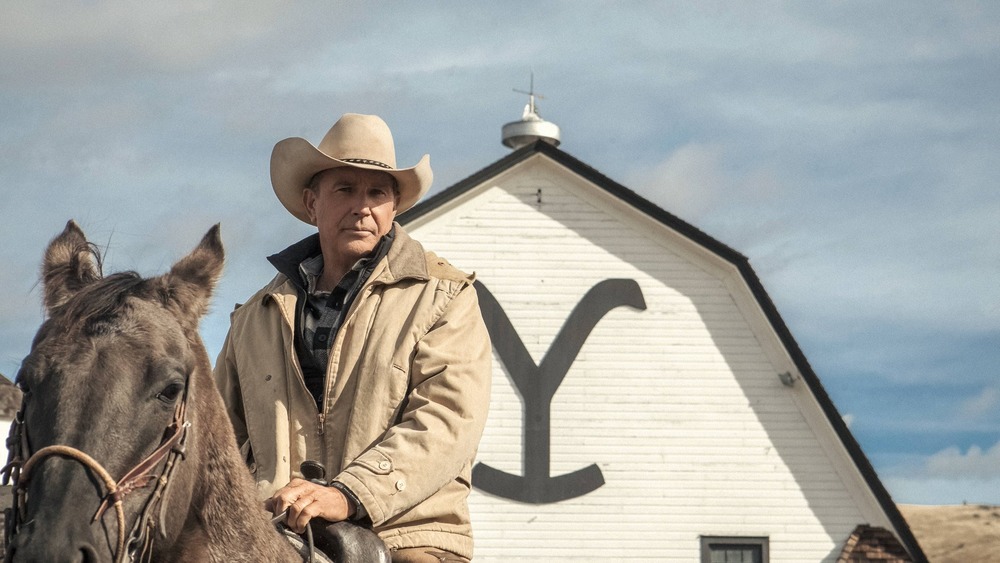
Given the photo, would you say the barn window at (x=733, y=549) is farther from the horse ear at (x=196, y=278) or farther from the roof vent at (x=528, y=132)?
the horse ear at (x=196, y=278)

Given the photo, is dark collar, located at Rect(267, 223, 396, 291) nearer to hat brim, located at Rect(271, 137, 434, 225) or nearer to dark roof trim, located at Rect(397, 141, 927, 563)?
hat brim, located at Rect(271, 137, 434, 225)

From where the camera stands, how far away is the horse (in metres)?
3.25

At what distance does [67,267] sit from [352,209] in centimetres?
164

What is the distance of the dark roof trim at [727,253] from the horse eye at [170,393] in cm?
2003

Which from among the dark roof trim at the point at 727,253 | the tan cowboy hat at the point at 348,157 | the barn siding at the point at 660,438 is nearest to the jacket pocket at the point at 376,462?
the tan cowboy hat at the point at 348,157

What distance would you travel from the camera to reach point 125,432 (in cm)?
337

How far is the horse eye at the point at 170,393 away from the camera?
11.4 feet

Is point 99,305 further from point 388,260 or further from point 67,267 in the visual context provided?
point 388,260

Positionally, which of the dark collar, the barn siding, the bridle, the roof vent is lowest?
the bridle

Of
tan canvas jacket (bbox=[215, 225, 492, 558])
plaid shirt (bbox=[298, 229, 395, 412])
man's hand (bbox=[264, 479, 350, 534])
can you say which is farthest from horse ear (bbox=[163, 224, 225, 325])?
plaid shirt (bbox=[298, 229, 395, 412])

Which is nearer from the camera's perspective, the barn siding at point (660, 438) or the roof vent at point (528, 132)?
the barn siding at point (660, 438)

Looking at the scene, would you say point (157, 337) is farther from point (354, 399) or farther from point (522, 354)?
point (522, 354)

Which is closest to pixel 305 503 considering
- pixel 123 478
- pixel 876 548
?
pixel 123 478

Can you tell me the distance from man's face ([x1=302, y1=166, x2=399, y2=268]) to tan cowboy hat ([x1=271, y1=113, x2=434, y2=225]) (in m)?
0.05
